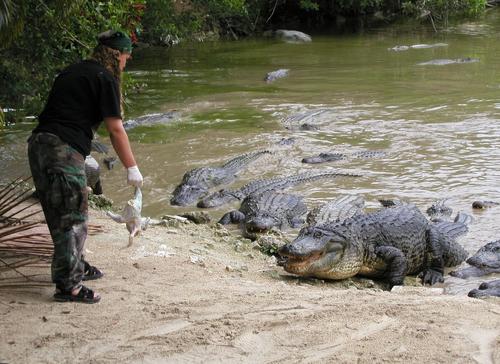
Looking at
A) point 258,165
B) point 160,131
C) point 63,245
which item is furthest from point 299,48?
point 63,245

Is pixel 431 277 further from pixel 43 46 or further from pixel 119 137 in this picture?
pixel 43 46

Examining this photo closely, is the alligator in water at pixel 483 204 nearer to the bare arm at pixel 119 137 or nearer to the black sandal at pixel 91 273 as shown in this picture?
the black sandal at pixel 91 273

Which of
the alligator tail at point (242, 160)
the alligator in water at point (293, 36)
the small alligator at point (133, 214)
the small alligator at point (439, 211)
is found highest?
the alligator in water at point (293, 36)

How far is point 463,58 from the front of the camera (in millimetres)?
20359

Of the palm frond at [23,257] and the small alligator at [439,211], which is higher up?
the palm frond at [23,257]

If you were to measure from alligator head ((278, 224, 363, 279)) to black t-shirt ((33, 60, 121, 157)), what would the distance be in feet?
7.03

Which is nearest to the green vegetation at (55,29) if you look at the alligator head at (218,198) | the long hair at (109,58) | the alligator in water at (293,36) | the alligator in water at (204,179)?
the long hair at (109,58)

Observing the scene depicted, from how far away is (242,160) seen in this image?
10719mm

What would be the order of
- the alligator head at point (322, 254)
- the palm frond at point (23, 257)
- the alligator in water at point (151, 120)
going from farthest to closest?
the alligator in water at point (151, 120), the alligator head at point (322, 254), the palm frond at point (23, 257)

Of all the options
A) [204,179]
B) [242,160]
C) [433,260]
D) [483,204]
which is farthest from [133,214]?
[242,160]

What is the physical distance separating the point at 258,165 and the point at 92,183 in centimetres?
296

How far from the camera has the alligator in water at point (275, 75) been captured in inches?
713

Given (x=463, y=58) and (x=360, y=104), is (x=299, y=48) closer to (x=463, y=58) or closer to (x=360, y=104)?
(x=463, y=58)

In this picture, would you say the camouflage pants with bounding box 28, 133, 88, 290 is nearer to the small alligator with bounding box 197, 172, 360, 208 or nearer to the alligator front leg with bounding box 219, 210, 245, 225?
the alligator front leg with bounding box 219, 210, 245, 225
